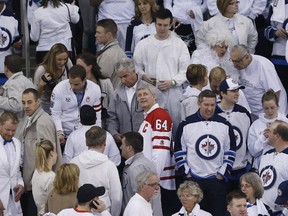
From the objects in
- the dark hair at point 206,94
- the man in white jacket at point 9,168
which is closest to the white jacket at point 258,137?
the dark hair at point 206,94

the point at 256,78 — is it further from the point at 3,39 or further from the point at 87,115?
the point at 3,39

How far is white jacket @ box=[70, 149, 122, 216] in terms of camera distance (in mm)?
13492

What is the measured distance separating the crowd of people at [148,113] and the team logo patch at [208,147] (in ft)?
0.05

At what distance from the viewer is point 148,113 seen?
583 inches

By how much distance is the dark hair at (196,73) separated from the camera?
49.9ft

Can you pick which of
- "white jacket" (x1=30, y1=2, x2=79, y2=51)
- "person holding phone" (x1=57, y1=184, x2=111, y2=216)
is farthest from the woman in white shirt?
"person holding phone" (x1=57, y1=184, x2=111, y2=216)

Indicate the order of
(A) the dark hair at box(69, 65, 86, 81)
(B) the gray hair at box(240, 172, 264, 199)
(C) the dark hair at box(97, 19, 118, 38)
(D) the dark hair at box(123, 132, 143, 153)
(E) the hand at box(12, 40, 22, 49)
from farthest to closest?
(E) the hand at box(12, 40, 22, 49)
(C) the dark hair at box(97, 19, 118, 38)
(A) the dark hair at box(69, 65, 86, 81)
(D) the dark hair at box(123, 132, 143, 153)
(B) the gray hair at box(240, 172, 264, 199)

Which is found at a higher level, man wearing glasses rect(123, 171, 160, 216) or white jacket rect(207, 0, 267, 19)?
white jacket rect(207, 0, 267, 19)

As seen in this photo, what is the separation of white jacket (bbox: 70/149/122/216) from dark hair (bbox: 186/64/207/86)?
7.13ft

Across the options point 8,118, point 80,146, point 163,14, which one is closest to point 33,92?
point 8,118

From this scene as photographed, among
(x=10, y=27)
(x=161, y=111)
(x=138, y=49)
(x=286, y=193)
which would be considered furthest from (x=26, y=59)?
(x=286, y=193)

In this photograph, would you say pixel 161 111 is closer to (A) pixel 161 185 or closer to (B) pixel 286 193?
(A) pixel 161 185

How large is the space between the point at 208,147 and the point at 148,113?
84 cm

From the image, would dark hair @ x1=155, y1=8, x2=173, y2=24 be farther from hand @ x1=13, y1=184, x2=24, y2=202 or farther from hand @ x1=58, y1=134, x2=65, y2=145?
hand @ x1=13, y1=184, x2=24, y2=202
